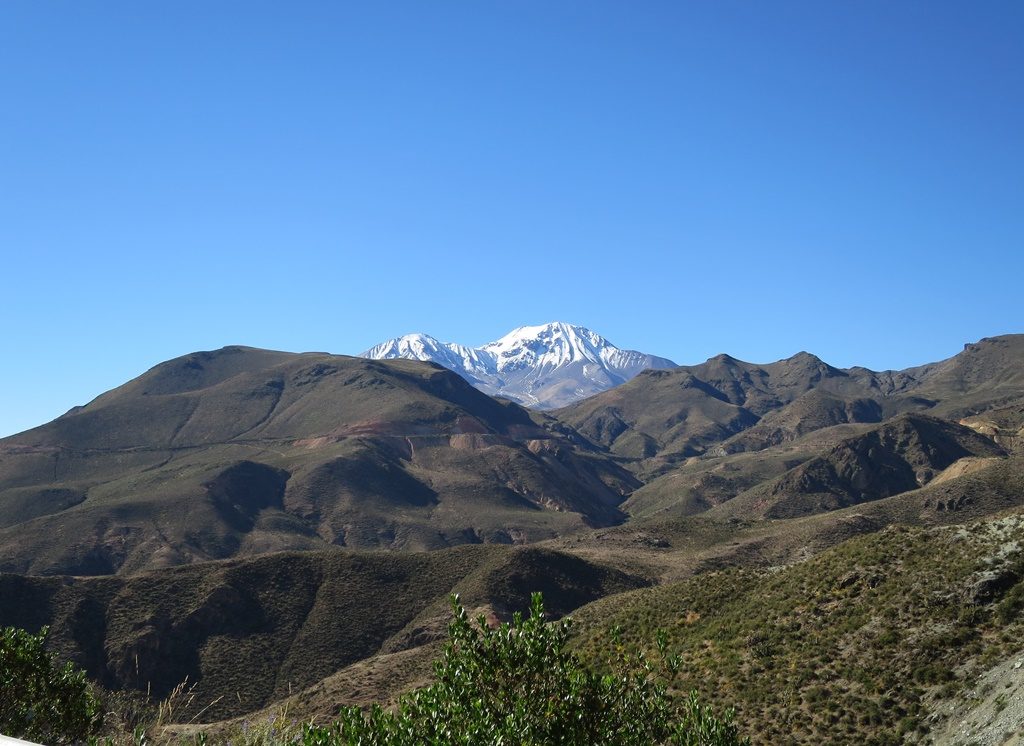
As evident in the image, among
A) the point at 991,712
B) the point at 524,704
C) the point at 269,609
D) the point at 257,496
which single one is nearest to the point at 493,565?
the point at 269,609

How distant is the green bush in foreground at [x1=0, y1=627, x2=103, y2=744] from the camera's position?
861 inches

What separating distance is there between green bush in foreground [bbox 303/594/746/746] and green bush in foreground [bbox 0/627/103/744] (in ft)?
34.5

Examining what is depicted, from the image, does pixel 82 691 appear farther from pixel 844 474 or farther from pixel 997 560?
pixel 844 474

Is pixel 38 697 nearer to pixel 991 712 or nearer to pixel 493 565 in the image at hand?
pixel 991 712

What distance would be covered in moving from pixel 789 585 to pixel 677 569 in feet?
148

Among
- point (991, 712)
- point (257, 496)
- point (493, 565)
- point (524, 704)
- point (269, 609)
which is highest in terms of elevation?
point (257, 496)

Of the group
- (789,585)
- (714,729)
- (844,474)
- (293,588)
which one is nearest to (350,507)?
(293,588)

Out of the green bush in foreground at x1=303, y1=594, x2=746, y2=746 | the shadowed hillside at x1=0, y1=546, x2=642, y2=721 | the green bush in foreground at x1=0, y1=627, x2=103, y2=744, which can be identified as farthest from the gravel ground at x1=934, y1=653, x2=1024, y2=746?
the shadowed hillside at x1=0, y1=546, x2=642, y2=721

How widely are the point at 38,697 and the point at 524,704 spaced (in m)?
14.3

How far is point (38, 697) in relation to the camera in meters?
22.3

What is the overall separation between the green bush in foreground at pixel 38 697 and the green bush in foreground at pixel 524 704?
10.5 meters

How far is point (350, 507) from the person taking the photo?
15025 cm

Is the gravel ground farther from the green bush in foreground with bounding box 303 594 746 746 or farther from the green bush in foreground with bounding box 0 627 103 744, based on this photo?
the green bush in foreground with bounding box 0 627 103 744

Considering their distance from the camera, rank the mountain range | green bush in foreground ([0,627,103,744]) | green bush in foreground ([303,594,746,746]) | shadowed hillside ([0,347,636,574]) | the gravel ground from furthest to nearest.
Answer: shadowed hillside ([0,347,636,574]) → the mountain range → the gravel ground → green bush in foreground ([0,627,103,744]) → green bush in foreground ([303,594,746,746])
